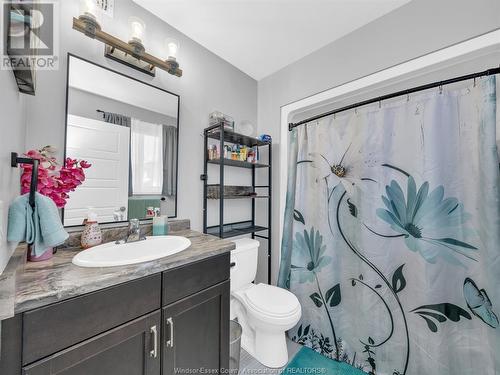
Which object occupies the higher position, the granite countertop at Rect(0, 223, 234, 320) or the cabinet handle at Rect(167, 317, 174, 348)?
the granite countertop at Rect(0, 223, 234, 320)

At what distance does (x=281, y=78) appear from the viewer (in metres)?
2.09

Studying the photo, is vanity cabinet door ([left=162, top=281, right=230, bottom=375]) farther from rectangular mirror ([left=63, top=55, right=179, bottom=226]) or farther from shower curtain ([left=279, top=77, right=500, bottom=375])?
shower curtain ([left=279, top=77, right=500, bottom=375])

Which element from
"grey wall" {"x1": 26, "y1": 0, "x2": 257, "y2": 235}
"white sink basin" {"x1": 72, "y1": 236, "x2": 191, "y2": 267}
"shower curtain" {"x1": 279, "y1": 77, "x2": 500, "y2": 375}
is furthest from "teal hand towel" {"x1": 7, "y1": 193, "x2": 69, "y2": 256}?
"shower curtain" {"x1": 279, "y1": 77, "x2": 500, "y2": 375}

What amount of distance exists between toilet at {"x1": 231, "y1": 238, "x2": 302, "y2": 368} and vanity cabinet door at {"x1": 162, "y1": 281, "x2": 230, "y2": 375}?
0.35 m

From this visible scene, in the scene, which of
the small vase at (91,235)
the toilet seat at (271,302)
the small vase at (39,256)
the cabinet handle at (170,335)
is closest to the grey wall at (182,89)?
the small vase at (91,235)

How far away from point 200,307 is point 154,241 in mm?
466

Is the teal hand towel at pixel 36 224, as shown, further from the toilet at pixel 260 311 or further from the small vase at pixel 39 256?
the toilet at pixel 260 311

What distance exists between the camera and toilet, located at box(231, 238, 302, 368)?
1393mm

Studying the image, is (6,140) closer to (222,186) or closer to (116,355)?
(116,355)

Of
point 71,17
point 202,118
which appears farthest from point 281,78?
point 71,17

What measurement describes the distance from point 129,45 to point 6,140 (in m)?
0.89

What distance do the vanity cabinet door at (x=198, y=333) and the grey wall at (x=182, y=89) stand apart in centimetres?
74

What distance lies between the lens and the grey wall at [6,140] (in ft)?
2.06

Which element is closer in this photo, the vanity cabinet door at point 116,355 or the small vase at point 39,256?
the vanity cabinet door at point 116,355
